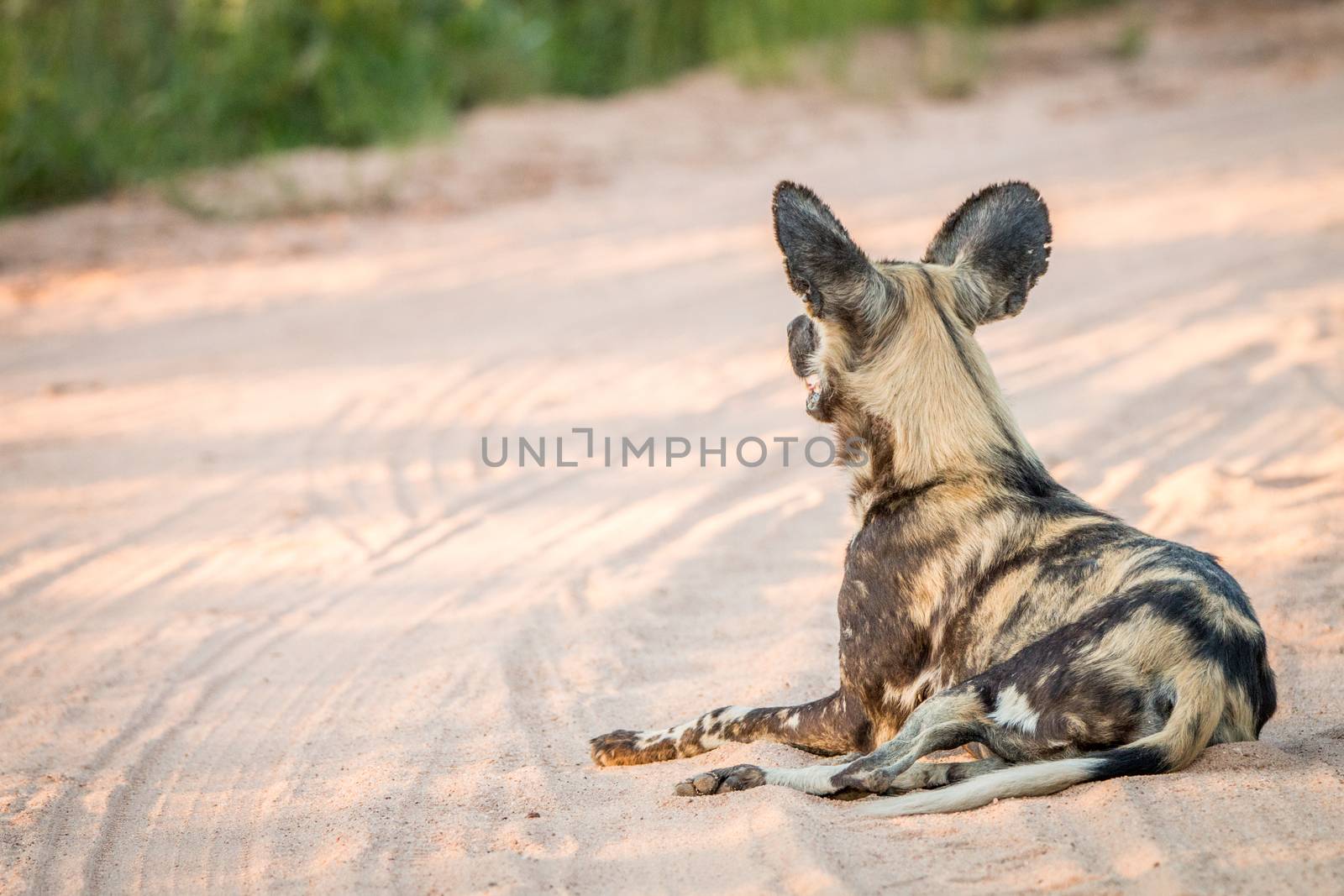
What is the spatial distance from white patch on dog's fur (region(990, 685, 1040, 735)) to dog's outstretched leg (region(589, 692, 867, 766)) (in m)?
0.48

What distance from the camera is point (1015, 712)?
9.30 ft

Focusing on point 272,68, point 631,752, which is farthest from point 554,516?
point 272,68

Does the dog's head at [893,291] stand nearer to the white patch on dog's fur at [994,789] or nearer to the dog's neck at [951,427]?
the dog's neck at [951,427]

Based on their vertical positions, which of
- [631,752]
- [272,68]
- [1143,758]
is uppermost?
[272,68]

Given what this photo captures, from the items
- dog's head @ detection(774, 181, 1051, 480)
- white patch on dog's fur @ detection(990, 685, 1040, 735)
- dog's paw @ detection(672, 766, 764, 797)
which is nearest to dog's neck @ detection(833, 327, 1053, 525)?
dog's head @ detection(774, 181, 1051, 480)

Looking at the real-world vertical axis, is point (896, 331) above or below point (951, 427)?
above

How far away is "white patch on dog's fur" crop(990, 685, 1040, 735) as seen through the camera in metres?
2.81

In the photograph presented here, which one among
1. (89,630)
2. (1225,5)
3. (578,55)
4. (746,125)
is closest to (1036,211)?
(89,630)

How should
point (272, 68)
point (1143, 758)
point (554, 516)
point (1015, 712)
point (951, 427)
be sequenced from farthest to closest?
1. point (272, 68)
2. point (554, 516)
3. point (951, 427)
4. point (1015, 712)
5. point (1143, 758)

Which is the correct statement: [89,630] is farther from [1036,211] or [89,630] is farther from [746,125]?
[746,125]

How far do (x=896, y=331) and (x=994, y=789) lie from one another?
1084 mm

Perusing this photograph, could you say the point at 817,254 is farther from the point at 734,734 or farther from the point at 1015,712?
the point at 734,734

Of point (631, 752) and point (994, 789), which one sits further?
point (631, 752)

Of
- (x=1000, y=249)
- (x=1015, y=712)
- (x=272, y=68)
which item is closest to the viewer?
(x=1015, y=712)
